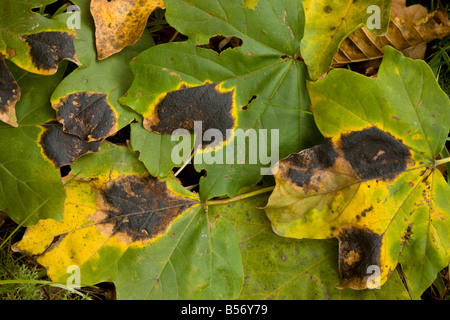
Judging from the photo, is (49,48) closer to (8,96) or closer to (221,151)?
(8,96)

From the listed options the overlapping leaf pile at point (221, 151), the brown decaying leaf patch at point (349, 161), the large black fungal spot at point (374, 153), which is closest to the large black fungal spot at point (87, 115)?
the overlapping leaf pile at point (221, 151)

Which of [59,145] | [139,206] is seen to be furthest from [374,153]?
[59,145]

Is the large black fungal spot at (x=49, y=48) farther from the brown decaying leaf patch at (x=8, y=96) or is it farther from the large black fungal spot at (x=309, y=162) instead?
the large black fungal spot at (x=309, y=162)

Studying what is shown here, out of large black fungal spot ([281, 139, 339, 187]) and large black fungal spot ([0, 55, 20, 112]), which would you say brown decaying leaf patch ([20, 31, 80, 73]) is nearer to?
large black fungal spot ([0, 55, 20, 112])

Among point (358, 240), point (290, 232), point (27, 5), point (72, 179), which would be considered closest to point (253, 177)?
point (290, 232)

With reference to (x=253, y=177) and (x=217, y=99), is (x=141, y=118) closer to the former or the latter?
(x=217, y=99)
